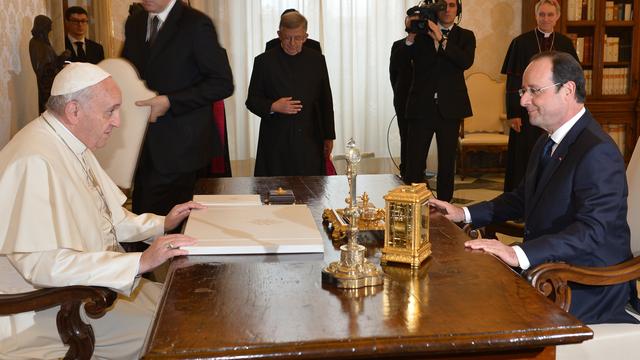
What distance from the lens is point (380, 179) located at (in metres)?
3.78

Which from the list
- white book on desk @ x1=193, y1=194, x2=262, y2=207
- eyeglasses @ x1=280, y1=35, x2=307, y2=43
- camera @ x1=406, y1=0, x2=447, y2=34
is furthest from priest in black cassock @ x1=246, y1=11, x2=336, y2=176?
white book on desk @ x1=193, y1=194, x2=262, y2=207

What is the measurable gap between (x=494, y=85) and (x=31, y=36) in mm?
6532

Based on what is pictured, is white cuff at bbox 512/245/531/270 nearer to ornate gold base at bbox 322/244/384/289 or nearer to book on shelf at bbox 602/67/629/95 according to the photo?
ornate gold base at bbox 322/244/384/289

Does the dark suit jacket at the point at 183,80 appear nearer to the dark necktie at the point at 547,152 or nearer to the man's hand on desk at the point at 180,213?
the man's hand on desk at the point at 180,213

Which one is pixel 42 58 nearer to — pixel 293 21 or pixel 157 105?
pixel 157 105

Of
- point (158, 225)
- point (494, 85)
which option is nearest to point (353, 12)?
point (494, 85)

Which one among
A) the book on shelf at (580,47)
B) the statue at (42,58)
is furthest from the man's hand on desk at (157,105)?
the book on shelf at (580,47)

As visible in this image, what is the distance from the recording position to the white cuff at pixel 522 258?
7.86ft

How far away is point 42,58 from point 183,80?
2.33ft

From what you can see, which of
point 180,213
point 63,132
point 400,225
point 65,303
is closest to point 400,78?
point 180,213

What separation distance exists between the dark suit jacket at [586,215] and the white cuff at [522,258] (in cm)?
2

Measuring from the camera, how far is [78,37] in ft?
21.8

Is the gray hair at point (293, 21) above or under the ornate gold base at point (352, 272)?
above

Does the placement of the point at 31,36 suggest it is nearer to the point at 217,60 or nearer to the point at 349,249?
the point at 217,60
